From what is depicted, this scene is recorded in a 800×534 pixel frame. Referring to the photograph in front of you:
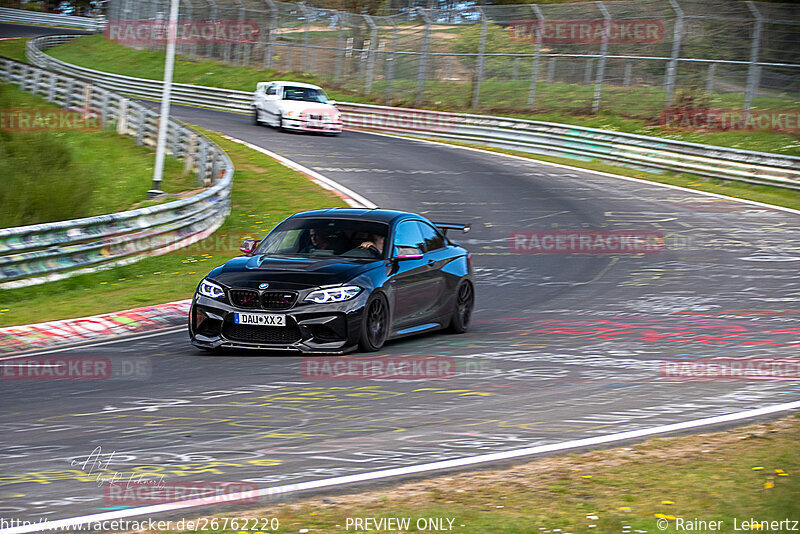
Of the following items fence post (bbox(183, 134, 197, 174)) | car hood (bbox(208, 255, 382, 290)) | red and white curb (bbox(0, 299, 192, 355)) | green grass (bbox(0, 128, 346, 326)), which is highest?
car hood (bbox(208, 255, 382, 290))

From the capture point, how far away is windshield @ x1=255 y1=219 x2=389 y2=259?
36.7 ft

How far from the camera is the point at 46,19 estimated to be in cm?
8325

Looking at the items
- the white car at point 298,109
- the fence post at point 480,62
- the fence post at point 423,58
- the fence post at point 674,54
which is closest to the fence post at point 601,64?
the fence post at point 674,54

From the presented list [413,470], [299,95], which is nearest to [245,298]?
[413,470]

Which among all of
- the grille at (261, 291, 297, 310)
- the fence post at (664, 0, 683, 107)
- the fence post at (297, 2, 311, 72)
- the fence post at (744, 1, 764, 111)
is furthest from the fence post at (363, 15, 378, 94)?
the grille at (261, 291, 297, 310)

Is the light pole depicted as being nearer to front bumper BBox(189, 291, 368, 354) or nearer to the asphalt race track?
the asphalt race track

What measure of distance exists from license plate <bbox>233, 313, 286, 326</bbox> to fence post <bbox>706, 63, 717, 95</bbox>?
2378 cm

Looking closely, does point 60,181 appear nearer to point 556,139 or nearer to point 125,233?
point 125,233

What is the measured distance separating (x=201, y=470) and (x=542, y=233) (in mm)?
14878

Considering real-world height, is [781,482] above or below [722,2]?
below

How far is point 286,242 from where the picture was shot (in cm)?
1140

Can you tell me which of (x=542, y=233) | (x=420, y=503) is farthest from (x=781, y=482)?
(x=542, y=233)

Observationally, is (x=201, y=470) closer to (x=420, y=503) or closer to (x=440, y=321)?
(x=420, y=503)

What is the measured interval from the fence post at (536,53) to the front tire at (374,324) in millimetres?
26108
